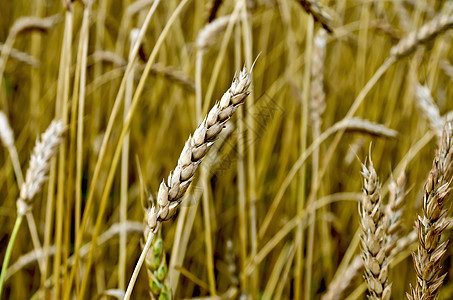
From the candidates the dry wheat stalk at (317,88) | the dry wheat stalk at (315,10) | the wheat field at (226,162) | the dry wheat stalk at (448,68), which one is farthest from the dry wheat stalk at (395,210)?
the dry wheat stalk at (448,68)

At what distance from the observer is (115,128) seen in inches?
43.8

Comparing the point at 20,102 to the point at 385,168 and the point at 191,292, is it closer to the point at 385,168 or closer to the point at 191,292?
the point at 191,292

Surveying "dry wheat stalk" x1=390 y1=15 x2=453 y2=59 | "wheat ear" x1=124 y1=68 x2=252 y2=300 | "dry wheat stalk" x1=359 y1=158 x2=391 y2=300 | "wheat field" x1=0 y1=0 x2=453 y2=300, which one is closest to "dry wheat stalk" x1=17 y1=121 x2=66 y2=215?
"wheat field" x1=0 y1=0 x2=453 y2=300

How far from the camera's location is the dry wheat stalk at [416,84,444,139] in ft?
2.36

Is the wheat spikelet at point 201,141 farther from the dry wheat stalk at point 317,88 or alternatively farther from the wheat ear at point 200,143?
the dry wheat stalk at point 317,88

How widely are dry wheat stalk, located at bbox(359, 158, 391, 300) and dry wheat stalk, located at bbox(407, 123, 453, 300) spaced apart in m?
0.03

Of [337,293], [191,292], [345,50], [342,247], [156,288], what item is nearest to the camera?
[156,288]

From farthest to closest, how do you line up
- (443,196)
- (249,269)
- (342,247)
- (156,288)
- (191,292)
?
(342,247), (191,292), (249,269), (156,288), (443,196)

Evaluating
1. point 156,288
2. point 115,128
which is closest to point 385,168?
point 115,128

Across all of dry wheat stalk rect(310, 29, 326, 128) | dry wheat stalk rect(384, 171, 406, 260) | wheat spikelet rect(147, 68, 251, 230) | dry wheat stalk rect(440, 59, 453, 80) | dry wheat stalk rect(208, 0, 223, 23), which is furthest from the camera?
dry wheat stalk rect(440, 59, 453, 80)

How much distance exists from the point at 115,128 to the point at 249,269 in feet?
1.73

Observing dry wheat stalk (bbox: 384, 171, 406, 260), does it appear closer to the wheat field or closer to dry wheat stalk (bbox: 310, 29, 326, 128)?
the wheat field

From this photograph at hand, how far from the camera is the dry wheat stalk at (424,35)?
2.24ft

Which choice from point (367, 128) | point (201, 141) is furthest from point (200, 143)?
point (367, 128)
